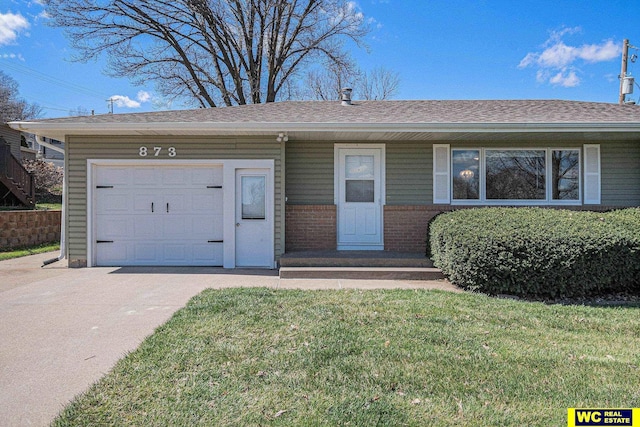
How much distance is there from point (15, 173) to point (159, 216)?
10.5m

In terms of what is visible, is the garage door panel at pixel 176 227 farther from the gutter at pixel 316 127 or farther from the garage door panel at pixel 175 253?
the gutter at pixel 316 127

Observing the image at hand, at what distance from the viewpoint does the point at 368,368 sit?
10.1 feet

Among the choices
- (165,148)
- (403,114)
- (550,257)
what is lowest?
(550,257)

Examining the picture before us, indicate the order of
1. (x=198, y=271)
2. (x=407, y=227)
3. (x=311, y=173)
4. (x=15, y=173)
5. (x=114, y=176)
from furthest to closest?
(x=15, y=173) → (x=311, y=173) → (x=407, y=227) → (x=114, y=176) → (x=198, y=271)

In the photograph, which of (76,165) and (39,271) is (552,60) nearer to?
(76,165)

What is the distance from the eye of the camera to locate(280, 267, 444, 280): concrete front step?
6641 millimetres

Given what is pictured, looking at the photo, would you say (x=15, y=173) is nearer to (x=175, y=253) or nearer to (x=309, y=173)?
(x=175, y=253)

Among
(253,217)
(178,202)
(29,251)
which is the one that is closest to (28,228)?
(29,251)

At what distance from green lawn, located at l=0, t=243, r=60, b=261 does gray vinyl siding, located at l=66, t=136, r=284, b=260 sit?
2.47 meters

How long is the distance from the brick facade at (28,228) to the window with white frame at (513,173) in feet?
36.1

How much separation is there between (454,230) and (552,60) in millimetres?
18192

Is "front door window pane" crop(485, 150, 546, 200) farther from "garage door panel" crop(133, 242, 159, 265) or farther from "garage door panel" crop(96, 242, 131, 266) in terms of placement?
"garage door panel" crop(96, 242, 131, 266)

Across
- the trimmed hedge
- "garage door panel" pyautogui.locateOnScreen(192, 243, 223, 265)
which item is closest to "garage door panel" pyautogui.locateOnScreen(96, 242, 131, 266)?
"garage door panel" pyautogui.locateOnScreen(192, 243, 223, 265)

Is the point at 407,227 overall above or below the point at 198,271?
above
